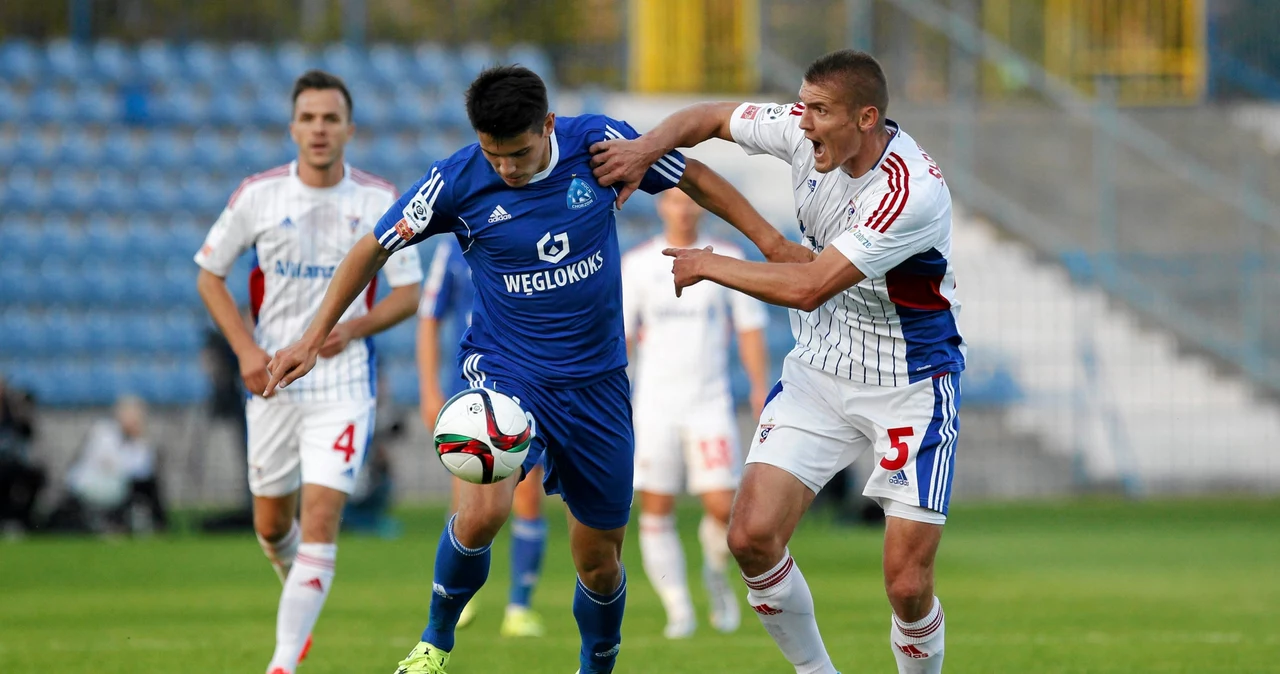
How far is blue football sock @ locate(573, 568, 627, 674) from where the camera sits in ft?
22.1

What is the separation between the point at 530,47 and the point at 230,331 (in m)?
17.2

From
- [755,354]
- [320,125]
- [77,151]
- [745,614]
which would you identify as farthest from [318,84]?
[77,151]

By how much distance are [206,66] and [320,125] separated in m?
15.8

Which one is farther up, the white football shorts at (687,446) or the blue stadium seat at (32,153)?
the blue stadium seat at (32,153)

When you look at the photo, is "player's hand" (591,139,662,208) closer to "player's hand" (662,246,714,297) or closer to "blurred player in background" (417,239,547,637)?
"player's hand" (662,246,714,297)

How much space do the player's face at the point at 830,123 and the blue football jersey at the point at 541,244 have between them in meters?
0.61

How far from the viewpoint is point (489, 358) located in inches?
257

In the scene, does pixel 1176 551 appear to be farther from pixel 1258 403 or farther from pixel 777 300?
pixel 777 300

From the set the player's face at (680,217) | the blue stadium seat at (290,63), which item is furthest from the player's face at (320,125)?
the blue stadium seat at (290,63)

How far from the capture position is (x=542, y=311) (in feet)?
21.0

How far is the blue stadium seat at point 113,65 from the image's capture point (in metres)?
22.2

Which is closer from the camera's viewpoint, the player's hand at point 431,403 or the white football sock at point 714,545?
the player's hand at point 431,403

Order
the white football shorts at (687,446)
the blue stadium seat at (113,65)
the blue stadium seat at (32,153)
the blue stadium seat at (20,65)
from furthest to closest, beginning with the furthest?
the blue stadium seat at (113,65), the blue stadium seat at (20,65), the blue stadium seat at (32,153), the white football shorts at (687,446)

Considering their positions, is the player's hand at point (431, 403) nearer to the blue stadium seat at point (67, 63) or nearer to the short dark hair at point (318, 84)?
the short dark hair at point (318, 84)
